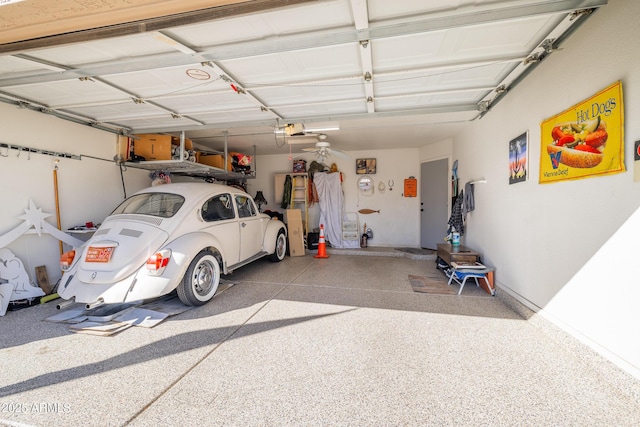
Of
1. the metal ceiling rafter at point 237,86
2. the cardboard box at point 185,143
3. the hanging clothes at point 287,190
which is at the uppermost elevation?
the metal ceiling rafter at point 237,86

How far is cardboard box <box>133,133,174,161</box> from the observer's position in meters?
4.74

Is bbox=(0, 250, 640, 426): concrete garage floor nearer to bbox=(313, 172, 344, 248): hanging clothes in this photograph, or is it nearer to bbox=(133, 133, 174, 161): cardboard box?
bbox=(133, 133, 174, 161): cardboard box

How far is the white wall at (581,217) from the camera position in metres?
1.70

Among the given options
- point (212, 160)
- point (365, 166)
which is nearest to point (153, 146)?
point (212, 160)

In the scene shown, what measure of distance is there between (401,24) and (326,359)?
2624 mm

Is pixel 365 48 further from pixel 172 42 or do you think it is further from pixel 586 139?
pixel 586 139

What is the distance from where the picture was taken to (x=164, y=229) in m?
3.11

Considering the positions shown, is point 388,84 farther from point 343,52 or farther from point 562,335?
point 562,335

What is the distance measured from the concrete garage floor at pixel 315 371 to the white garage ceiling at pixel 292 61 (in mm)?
2464

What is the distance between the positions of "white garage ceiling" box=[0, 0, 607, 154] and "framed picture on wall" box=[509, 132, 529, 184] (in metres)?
0.67

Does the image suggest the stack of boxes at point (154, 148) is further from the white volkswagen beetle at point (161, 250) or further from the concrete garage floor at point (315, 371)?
the concrete garage floor at point (315, 371)

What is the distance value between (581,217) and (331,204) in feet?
17.4

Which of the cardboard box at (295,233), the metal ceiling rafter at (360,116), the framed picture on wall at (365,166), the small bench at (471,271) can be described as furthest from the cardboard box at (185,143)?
the small bench at (471,271)

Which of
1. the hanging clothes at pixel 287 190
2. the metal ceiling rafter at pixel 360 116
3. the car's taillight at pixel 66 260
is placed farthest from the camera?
the hanging clothes at pixel 287 190
